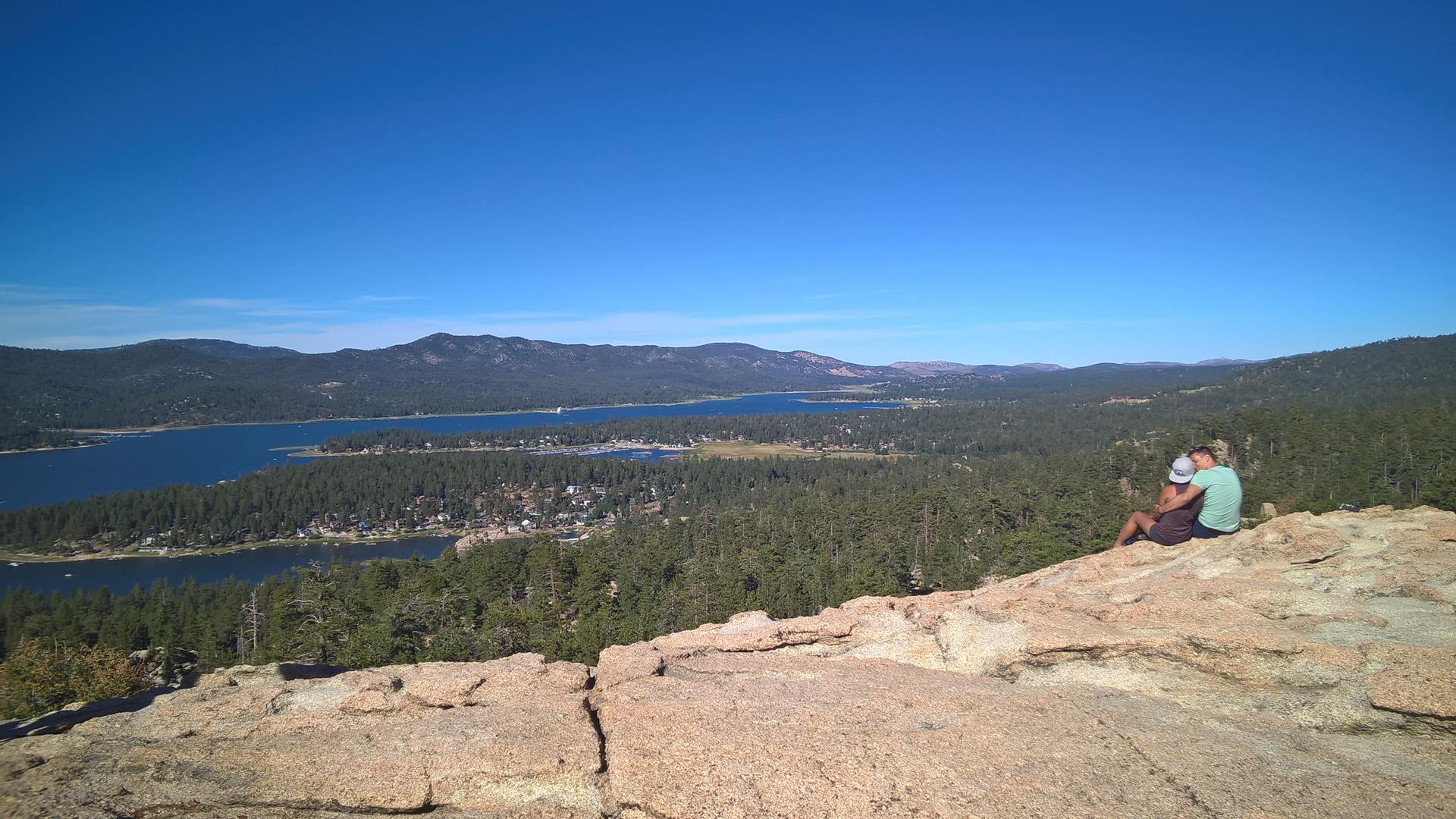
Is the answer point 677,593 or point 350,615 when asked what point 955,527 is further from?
point 350,615

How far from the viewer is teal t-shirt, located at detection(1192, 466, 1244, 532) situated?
519 inches

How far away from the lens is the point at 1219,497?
13359mm

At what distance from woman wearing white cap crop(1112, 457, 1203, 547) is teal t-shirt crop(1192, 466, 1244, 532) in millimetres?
135

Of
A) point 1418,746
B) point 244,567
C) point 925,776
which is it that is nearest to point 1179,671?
point 1418,746

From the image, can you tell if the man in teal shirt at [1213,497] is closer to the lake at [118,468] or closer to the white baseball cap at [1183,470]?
the white baseball cap at [1183,470]

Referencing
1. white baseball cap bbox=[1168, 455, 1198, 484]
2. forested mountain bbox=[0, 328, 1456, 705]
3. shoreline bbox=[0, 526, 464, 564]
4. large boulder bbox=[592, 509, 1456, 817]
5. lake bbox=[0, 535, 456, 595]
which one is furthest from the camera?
shoreline bbox=[0, 526, 464, 564]

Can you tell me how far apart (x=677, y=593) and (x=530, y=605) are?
901 cm

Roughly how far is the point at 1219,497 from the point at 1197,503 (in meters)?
0.39

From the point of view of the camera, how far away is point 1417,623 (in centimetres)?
812

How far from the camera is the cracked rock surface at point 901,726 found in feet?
18.8

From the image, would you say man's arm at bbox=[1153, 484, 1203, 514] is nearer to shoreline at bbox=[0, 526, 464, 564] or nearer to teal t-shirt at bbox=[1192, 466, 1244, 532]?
teal t-shirt at bbox=[1192, 466, 1244, 532]

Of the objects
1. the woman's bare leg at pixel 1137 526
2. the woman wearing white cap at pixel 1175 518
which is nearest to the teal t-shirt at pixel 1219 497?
the woman wearing white cap at pixel 1175 518

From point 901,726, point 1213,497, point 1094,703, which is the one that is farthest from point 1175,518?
point 901,726

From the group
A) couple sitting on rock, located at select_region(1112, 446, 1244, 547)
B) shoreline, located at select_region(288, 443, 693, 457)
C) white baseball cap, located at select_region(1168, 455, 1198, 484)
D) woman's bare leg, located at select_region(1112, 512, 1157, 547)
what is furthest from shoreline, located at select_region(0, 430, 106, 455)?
white baseball cap, located at select_region(1168, 455, 1198, 484)
